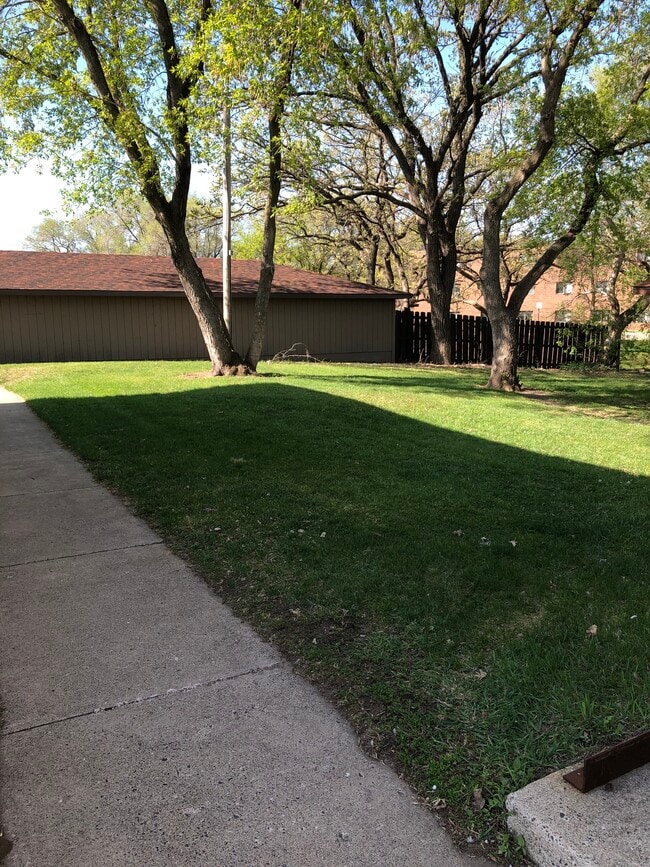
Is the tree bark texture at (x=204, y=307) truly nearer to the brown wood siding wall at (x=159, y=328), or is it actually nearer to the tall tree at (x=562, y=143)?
the tall tree at (x=562, y=143)

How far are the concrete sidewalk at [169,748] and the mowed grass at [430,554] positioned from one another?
17 centimetres

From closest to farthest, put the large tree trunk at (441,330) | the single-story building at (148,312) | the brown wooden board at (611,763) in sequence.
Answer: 1. the brown wooden board at (611,763)
2. the single-story building at (148,312)
3. the large tree trunk at (441,330)

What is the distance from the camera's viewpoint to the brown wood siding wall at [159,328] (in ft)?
60.5

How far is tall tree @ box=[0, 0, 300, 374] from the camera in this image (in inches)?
415

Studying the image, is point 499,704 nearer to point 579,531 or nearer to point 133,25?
point 579,531

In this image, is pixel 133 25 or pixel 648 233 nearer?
pixel 133 25

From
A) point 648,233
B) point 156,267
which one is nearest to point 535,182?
point 648,233

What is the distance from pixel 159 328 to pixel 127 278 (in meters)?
1.85

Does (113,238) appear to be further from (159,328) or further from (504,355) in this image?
(504,355)

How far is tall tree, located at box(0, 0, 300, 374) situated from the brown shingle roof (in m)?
5.70

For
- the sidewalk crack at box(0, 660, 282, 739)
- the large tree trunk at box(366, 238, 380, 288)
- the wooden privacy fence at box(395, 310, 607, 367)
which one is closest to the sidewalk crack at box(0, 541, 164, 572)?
the sidewalk crack at box(0, 660, 282, 739)

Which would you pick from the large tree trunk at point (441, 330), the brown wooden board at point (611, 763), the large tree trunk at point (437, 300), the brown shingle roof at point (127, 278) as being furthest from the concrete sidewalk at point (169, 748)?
the large tree trunk at point (441, 330)

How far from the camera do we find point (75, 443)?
7.41 m

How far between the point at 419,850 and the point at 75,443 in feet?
21.1
